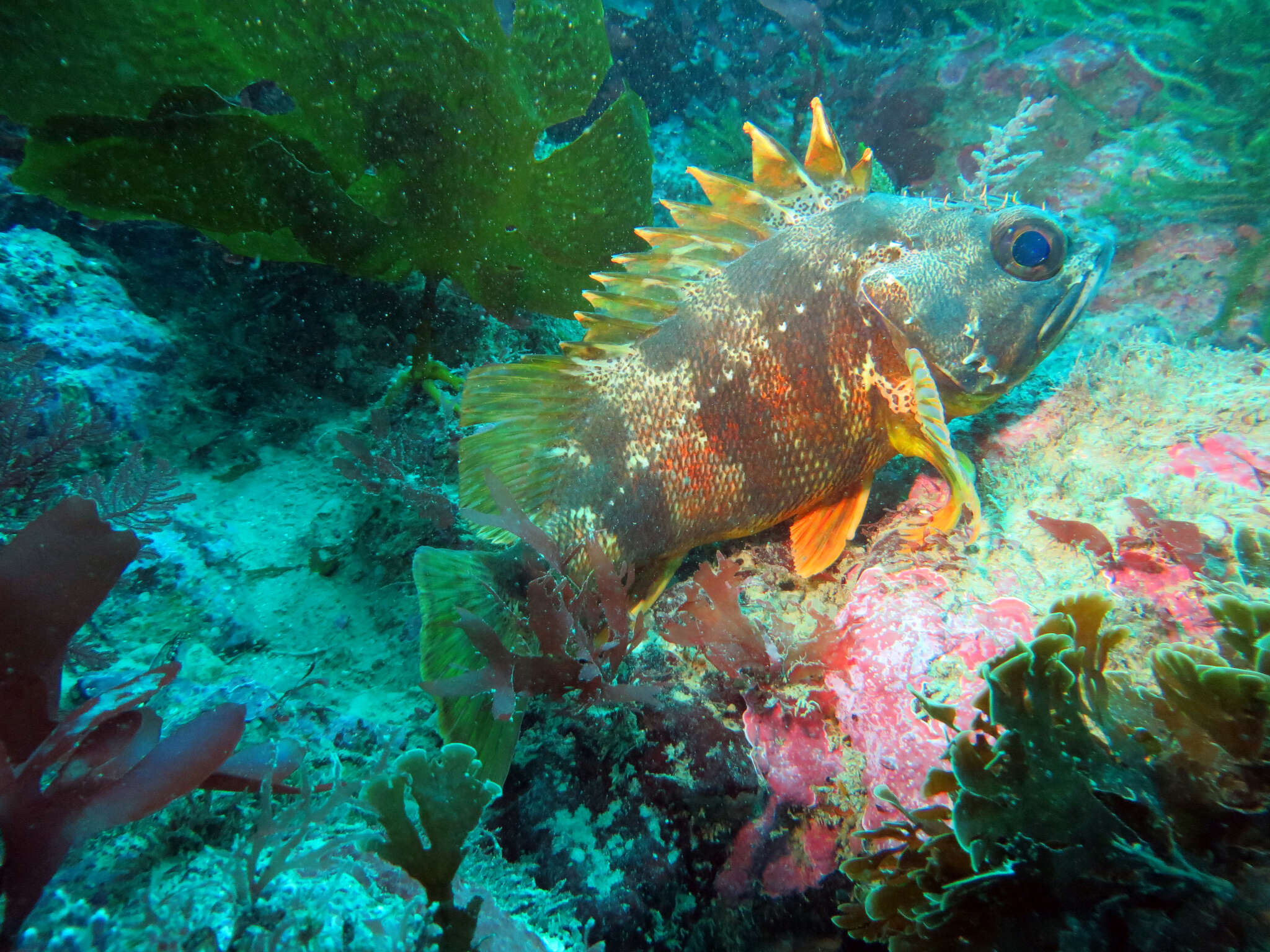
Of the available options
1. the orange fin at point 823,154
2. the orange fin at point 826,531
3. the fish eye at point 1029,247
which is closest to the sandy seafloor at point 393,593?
the orange fin at point 826,531

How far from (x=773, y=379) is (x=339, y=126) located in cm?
270

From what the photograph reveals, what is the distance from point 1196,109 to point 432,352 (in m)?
8.00

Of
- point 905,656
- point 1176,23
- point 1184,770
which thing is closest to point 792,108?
point 1176,23

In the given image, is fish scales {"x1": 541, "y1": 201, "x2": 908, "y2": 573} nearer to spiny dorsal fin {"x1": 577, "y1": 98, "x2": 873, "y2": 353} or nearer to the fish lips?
the fish lips

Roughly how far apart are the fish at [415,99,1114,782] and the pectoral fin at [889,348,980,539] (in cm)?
6

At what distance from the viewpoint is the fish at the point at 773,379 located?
2.38 meters

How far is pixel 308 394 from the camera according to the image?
3381 mm

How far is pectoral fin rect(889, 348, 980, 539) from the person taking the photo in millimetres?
2090

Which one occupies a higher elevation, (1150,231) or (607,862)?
(1150,231)

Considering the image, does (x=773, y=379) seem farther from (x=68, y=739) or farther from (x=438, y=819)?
(x=68, y=739)

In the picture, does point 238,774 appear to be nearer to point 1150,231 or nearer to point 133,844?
point 133,844

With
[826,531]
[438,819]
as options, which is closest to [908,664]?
[826,531]

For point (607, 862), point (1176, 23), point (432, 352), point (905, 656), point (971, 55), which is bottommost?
point (607, 862)

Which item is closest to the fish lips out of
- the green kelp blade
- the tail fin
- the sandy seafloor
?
the sandy seafloor
